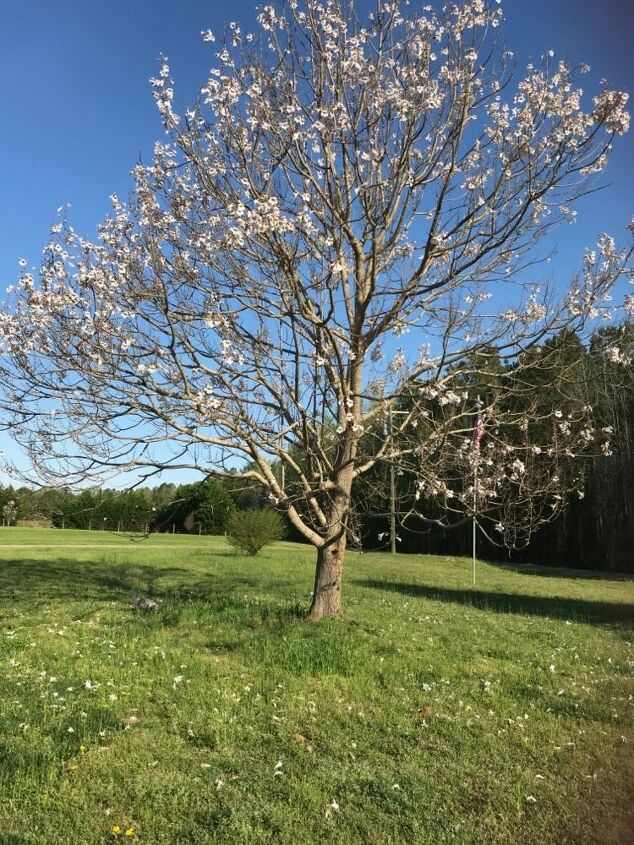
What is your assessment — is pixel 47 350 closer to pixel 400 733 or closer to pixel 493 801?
pixel 400 733

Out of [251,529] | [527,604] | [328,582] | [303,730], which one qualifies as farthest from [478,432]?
[251,529]

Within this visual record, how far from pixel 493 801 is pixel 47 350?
624cm

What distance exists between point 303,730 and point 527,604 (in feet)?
34.4

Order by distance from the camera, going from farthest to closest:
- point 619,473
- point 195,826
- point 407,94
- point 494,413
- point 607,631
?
point 619,473 < point 607,631 < point 494,413 < point 407,94 < point 195,826

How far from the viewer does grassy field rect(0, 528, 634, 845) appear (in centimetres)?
324

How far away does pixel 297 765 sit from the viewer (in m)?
3.88

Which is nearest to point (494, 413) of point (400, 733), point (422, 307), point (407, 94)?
point (422, 307)

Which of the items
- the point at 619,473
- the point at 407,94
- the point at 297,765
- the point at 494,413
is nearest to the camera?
the point at 297,765

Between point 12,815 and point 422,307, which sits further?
point 422,307

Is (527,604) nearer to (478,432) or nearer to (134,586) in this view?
(478,432)

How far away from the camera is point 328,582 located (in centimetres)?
846

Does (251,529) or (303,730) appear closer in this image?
(303,730)

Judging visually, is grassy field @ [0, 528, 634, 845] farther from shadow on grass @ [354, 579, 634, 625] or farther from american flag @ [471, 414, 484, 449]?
shadow on grass @ [354, 579, 634, 625]

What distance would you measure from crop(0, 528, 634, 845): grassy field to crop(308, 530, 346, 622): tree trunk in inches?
15.4
